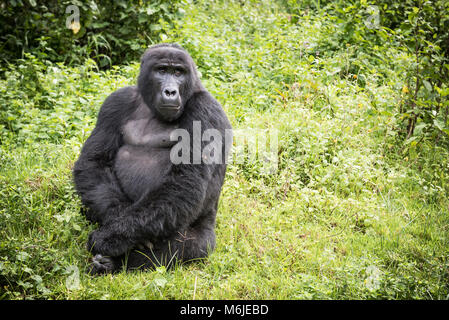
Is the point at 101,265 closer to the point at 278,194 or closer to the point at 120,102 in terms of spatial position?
the point at 120,102

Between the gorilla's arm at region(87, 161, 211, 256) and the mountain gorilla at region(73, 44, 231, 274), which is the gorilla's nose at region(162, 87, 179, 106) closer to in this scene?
the mountain gorilla at region(73, 44, 231, 274)

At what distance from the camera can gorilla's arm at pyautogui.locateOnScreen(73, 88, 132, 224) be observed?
3340 mm

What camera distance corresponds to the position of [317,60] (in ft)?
18.4

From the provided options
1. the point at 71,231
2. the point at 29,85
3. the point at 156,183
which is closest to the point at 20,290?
the point at 71,231

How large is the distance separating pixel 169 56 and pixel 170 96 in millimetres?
355

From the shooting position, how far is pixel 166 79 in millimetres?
3328

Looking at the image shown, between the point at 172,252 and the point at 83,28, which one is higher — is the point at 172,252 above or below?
below

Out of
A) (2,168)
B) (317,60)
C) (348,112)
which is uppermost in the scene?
(317,60)

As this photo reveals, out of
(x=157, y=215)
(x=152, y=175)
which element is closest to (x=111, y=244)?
(x=157, y=215)

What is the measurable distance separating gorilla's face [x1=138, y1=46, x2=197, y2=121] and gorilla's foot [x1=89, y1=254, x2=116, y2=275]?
1129mm

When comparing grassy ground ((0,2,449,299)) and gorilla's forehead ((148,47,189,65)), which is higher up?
gorilla's forehead ((148,47,189,65))

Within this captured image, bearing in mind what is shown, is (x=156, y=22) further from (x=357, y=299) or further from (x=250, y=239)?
(x=357, y=299)

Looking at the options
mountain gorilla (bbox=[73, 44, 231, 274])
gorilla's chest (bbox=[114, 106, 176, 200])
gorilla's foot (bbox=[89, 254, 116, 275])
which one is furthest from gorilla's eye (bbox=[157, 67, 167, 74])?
gorilla's foot (bbox=[89, 254, 116, 275])

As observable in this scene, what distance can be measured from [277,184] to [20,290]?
2519mm
